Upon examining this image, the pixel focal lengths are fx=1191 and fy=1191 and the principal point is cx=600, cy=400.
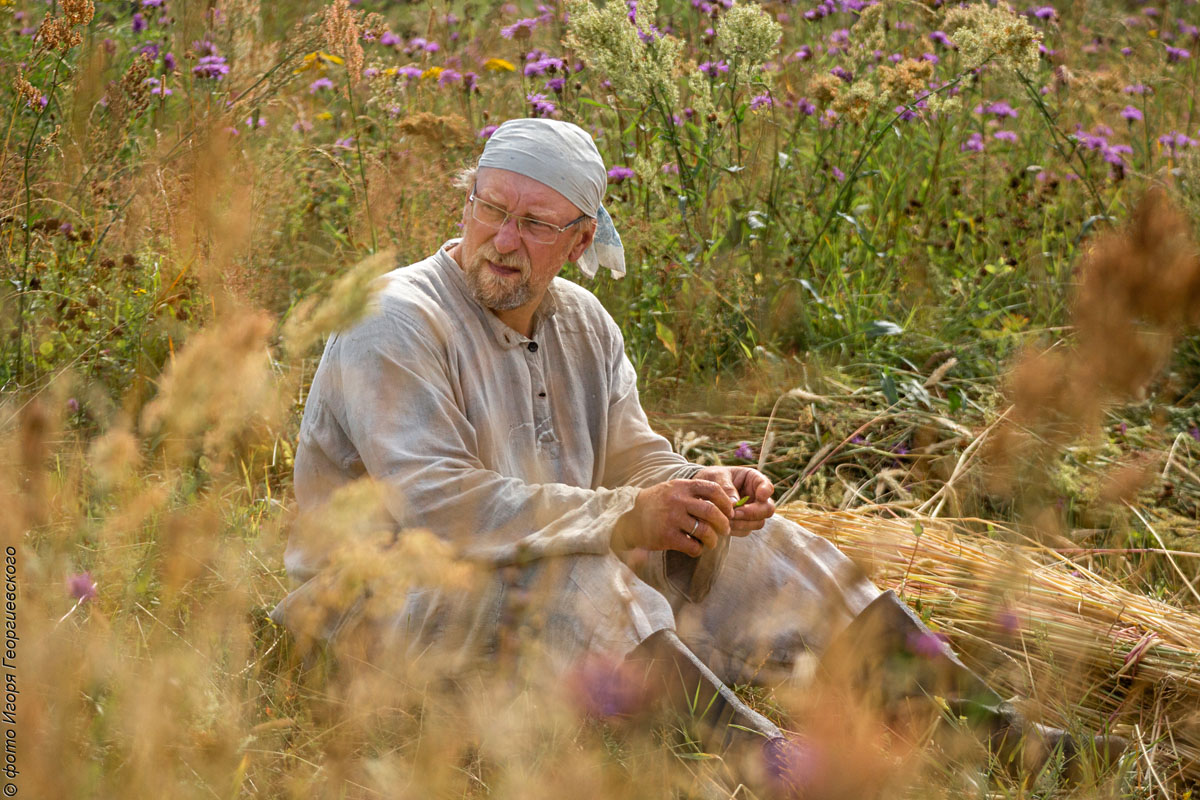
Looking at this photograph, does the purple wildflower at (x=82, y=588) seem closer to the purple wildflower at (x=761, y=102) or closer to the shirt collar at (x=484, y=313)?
the shirt collar at (x=484, y=313)

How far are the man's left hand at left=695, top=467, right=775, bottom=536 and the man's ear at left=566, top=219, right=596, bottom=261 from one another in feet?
1.99

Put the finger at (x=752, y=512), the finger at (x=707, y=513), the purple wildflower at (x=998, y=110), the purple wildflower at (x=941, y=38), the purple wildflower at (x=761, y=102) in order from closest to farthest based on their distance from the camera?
the finger at (x=707, y=513)
the finger at (x=752, y=512)
the purple wildflower at (x=761, y=102)
the purple wildflower at (x=941, y=38)
the purple wildflower at (x=998, y=110)

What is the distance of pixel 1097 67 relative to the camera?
21.8 ft

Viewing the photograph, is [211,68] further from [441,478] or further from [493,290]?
[441,478]

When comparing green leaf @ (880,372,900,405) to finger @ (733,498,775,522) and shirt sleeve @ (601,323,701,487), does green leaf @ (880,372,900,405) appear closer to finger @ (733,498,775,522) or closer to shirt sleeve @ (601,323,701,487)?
shirt sleeve @ (601,323,701,487)

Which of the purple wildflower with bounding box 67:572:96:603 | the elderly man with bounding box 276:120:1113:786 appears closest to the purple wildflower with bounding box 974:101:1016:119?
the elderly man with bounding box 276:120:1113:786

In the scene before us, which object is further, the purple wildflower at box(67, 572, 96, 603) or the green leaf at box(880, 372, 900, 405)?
the green leaf at box(880, 372, 900, 405)

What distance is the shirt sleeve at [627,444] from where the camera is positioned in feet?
9.53

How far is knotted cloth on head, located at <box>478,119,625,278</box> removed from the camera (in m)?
2.59

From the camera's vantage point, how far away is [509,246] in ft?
8.39

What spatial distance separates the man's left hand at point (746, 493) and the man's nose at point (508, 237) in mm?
635

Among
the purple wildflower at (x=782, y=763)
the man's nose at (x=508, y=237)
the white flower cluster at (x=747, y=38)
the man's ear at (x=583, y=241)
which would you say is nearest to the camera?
the purple wildflower at (x=782, y=763)

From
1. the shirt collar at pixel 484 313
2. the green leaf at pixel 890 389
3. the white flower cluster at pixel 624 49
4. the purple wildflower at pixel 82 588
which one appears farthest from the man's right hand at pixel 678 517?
the white flower cluster at pixel 624 49

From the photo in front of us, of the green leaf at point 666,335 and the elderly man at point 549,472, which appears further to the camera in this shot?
the green leaf at point 666,335
